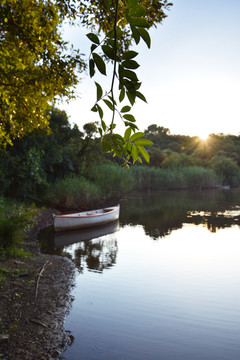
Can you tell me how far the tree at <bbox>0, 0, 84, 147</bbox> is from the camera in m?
5.09

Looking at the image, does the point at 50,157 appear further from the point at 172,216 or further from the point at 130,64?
the point at 130,64

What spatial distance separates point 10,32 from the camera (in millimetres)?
5176

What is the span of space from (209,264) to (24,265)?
5974 mm

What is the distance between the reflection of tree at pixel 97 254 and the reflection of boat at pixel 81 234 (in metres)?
0.65

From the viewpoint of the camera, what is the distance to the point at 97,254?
10.6 m

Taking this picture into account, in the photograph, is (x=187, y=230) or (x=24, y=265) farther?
(x=187, y=230)

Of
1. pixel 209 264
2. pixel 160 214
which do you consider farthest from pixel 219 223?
pixel 209 264

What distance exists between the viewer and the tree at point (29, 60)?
201 inches

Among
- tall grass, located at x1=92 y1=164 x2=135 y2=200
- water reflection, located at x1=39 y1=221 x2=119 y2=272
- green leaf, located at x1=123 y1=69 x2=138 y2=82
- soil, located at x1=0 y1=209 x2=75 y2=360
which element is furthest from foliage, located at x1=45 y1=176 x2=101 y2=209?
green leaf, located at x1=123 y1=69 x2=138 y2=82

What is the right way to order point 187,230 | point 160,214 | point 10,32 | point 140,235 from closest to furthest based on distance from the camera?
point 10,32, point 140,235, point 187,230, point 160,214

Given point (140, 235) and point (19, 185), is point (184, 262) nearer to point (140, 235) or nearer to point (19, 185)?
point (140, 235)

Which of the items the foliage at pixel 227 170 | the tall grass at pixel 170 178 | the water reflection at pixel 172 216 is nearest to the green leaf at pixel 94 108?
the water reflection at pixel 172 216

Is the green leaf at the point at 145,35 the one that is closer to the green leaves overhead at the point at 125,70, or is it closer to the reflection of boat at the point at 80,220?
the green leaves overhead at the point at 125,70

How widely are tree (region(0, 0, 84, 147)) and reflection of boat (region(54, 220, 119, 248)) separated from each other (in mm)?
6451
